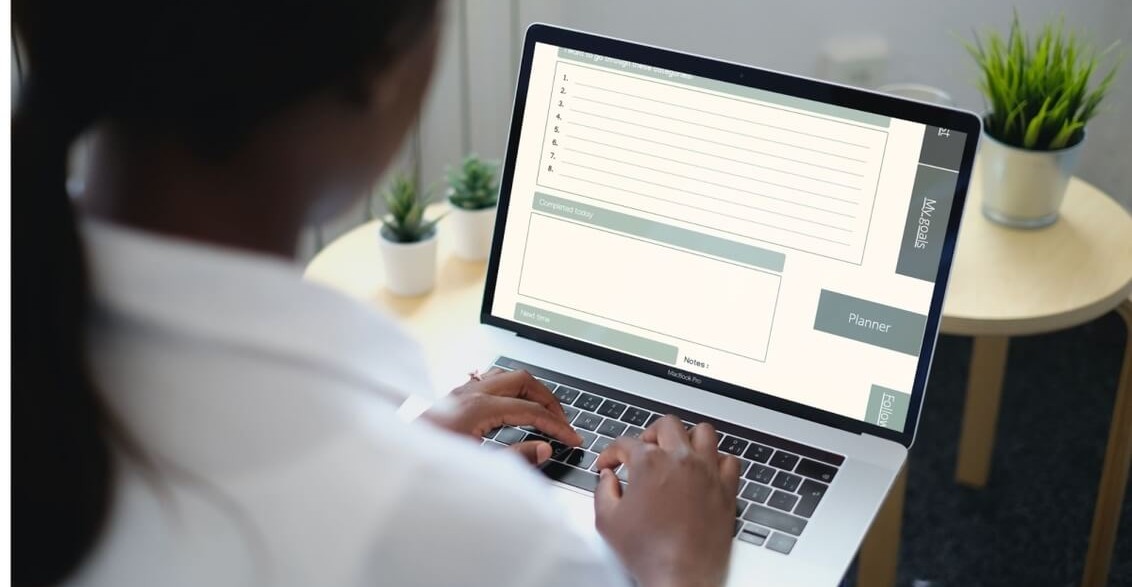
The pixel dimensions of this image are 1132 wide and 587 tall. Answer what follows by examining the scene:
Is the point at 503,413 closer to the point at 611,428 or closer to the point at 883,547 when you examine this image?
the point at 611,428

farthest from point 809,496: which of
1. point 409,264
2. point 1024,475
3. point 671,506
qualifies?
point 1024,475

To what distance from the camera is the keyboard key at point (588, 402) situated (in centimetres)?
101

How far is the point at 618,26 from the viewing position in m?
2.03

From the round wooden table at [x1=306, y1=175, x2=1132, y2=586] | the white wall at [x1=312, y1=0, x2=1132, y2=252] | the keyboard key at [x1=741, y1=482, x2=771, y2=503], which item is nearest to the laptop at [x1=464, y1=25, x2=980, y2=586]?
the keyboard key at [x1=741, y1=482, x2=771, y2=503]

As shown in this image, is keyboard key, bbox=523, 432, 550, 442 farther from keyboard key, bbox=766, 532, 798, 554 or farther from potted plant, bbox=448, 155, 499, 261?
potted plant, bbox=448, 155, 499, 261

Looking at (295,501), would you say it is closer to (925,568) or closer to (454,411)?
(454,411)

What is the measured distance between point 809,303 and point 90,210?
61 cm

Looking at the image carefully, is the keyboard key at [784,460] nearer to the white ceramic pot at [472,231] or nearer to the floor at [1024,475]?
the white ceramic pot at [472,231]

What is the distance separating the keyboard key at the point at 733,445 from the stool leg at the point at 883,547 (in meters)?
0.45

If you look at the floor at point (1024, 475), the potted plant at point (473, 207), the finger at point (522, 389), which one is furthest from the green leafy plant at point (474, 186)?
the floor at point (1024, 475)

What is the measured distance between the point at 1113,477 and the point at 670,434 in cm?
72

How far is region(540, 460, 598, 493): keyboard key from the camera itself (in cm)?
92

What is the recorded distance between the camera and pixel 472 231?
128 cm

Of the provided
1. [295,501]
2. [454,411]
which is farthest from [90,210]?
[454,411]
